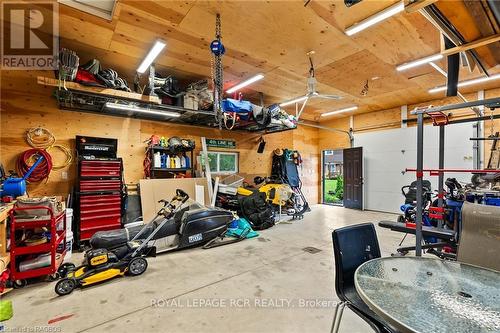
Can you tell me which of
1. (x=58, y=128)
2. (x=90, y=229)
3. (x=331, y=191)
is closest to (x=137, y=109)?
(x=58, y=128)

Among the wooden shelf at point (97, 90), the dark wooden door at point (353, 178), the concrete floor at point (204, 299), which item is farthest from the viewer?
the dark wooden door at point (353, 178)

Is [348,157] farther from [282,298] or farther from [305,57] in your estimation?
[282,298]

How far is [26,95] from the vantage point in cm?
396

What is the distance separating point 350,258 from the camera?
5.70ft

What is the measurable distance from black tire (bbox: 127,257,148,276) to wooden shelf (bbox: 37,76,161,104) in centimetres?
259

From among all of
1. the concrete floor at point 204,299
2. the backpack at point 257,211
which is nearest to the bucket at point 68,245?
the concrete floor at point 204,299

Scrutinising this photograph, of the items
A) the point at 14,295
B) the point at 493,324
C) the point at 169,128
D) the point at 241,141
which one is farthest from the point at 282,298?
the point at 241,141

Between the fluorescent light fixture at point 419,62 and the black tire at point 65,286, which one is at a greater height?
the fluorescent light fixture at point 419,62

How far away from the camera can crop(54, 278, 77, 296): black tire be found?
8.11 ft

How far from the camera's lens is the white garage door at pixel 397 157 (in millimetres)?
6113

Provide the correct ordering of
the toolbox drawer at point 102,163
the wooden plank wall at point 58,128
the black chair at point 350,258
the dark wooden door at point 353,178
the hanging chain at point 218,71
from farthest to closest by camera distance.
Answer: the dark wooden door at point 353,178 < the toolbox drawer at point 102,163 < the wooden plank wall at point 58,128 < the hanging chain at point 218,71 < the black chair at point 350,258

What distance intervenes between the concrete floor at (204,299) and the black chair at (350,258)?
1.85 feet

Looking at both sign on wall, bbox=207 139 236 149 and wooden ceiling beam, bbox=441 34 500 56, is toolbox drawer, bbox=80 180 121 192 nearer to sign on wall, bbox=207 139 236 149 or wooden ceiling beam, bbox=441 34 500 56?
sign on wall, bbox=207 139 236 149

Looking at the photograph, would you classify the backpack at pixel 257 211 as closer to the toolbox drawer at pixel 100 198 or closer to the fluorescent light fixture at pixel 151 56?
the toolbox drawer at pixel 100 198
